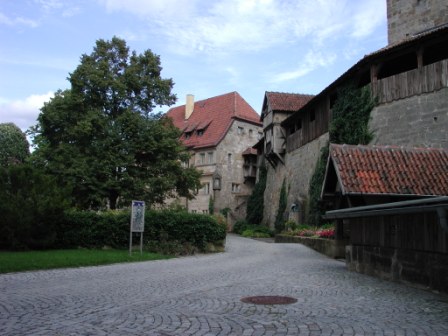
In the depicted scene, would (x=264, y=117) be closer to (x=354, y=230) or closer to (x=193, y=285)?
(x=354, y=230)

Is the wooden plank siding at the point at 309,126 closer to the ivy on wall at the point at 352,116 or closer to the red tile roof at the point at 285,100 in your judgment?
the red tile roof at the point at 285,100

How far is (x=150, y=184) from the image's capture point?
29.3 meters

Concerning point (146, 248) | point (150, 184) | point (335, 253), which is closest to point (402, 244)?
point (335, 253)

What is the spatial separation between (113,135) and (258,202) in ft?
71.9

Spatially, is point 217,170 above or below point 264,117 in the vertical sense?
below

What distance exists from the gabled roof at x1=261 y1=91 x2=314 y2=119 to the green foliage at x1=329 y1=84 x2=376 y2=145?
12042 millimetres

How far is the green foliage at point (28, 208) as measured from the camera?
1916cm

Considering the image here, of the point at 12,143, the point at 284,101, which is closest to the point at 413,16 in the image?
the point at 284,101

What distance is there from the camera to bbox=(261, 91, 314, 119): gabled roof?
3959cm

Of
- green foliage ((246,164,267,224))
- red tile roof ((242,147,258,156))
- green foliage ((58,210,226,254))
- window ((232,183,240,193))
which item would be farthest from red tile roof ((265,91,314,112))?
green foliage ((58,210,226,254))

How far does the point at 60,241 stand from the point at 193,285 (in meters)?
12.9

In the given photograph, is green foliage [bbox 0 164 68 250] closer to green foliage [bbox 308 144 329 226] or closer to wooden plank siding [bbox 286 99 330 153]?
green foliage [bbox 308 144 329 226]

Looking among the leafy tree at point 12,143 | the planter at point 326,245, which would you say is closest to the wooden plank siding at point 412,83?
the planter at point 326,245

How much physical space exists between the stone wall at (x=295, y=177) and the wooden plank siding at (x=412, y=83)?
632 centimetres
